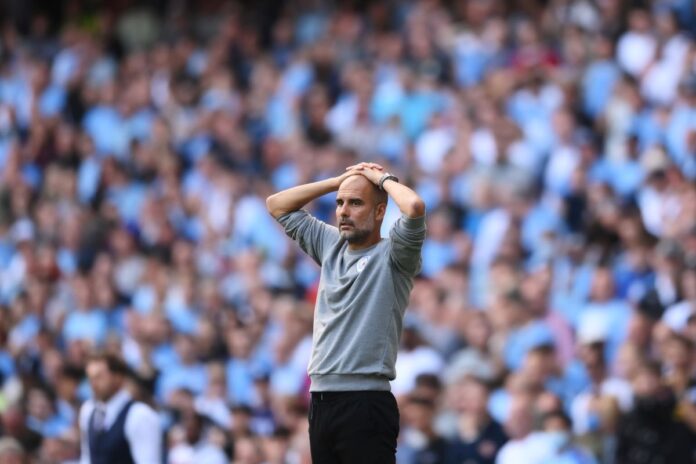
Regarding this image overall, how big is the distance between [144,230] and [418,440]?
22.0ft

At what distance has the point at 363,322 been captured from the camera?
5.89 m

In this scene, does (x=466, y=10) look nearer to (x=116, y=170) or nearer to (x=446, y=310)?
(x=116, y=170)

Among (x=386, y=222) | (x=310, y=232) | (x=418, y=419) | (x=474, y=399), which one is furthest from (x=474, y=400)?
(x=386, y=222)

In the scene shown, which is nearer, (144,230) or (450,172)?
(450,172)

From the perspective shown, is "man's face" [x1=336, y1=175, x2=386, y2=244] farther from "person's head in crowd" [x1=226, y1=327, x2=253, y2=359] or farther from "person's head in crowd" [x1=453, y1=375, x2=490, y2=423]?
"person's head in crowd" [x1=226, y1=327, x2=253, y2=359]

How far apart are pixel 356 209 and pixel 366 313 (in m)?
0.45

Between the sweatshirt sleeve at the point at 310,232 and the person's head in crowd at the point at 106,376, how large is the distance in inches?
74.5

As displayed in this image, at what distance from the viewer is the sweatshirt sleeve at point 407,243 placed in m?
5.83

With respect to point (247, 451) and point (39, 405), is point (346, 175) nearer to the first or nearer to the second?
point (247, 451)

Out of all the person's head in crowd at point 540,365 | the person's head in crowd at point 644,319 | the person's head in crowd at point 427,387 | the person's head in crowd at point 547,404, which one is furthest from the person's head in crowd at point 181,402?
the person's head in crowd at point 644,319

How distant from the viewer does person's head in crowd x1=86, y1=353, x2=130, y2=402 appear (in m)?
7.82

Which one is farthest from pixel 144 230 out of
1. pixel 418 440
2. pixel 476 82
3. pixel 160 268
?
pixel 418 440

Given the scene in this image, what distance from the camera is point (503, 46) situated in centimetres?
1460

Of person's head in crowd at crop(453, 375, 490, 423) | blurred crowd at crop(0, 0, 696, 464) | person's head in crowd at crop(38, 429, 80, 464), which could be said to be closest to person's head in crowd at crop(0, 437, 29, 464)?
blurred crowd at crop(0, 0, 696, 464)
